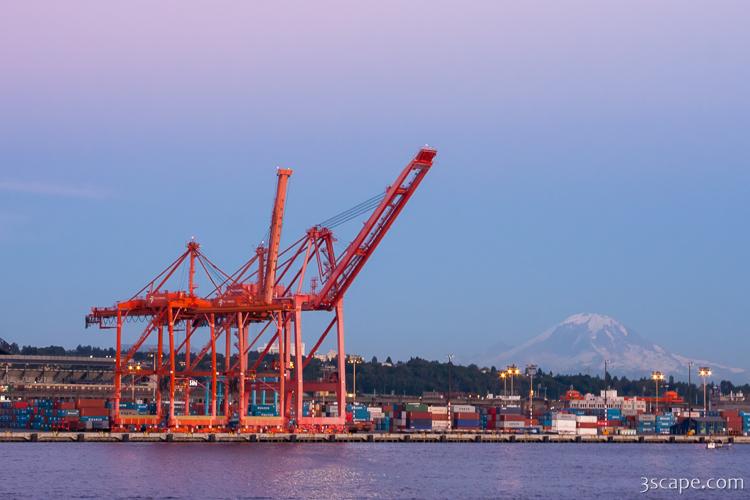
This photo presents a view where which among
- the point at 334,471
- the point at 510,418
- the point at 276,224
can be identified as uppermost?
the point at 276,224

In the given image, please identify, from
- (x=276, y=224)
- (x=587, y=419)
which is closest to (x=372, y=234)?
(x=276, y=224)

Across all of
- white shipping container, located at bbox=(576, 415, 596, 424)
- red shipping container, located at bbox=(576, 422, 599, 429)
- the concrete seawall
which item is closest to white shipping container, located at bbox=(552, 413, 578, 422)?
white shipping container, located at bbox=(576, 415, 596, 424)

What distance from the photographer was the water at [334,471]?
210ft

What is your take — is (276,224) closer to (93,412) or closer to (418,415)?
(93,412)

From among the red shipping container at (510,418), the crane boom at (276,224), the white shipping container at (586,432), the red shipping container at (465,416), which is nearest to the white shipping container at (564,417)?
the white shipping container at (586,432)

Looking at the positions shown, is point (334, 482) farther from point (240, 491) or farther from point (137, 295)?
point (137, 295)

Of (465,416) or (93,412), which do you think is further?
(465,416)

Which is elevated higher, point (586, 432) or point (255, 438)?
point (255, 438)

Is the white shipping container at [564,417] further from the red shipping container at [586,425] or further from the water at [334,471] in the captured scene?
the water at [334,471]

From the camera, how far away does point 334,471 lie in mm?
74938

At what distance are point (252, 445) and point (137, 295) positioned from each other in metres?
15.9

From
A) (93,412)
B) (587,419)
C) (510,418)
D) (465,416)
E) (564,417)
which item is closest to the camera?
(93,412)

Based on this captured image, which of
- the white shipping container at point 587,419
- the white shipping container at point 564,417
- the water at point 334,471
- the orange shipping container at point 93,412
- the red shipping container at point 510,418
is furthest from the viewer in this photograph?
the red shipping container at point 510,418

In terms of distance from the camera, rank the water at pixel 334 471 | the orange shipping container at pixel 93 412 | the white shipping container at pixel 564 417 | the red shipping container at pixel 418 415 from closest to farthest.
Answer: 1. the water at pixel 334 471
2. the orange shipping container at pixel 93 412
3. the white shipping container at pixel 564 417
4. the red shipping container at pixel 418 415
